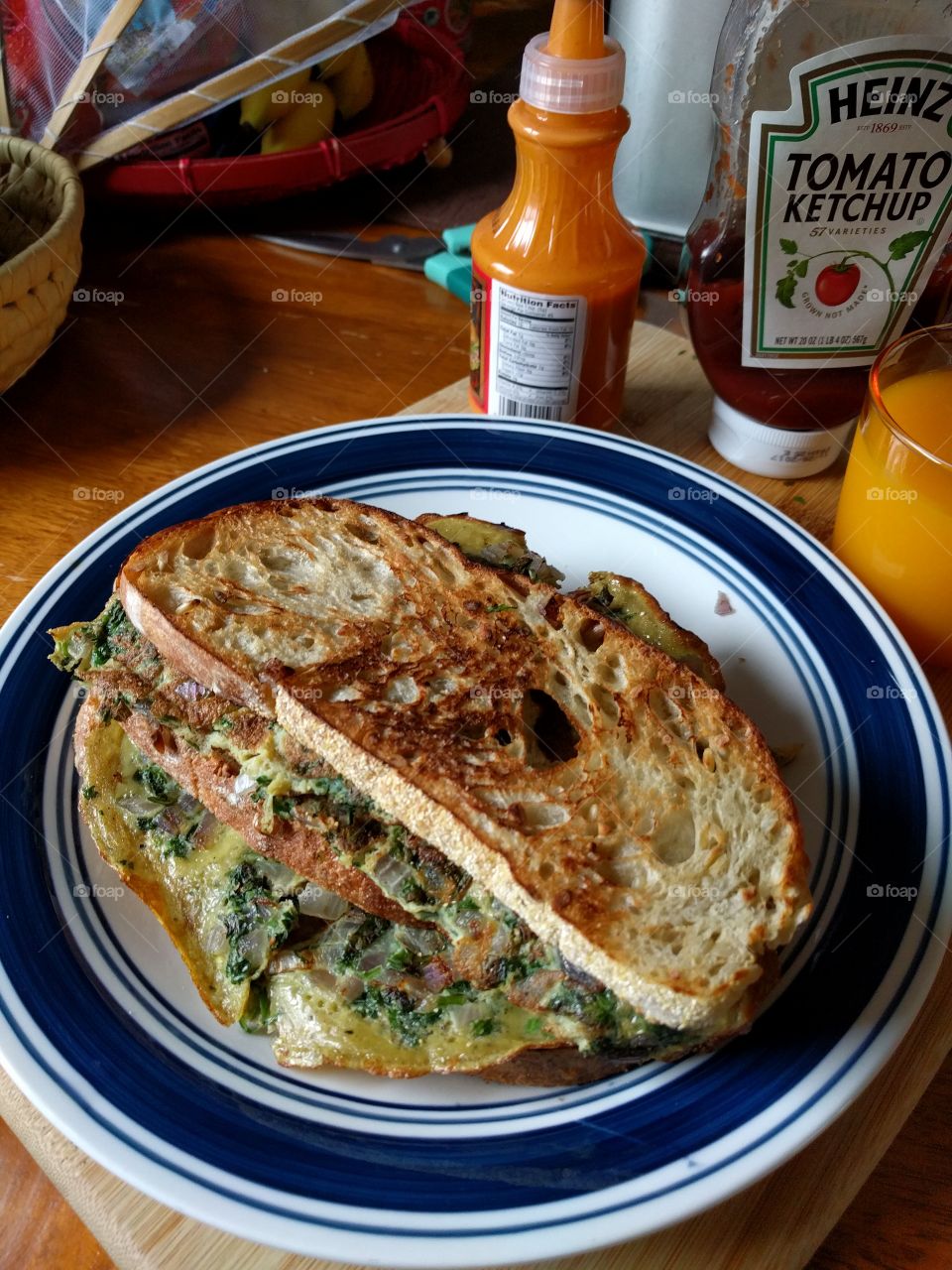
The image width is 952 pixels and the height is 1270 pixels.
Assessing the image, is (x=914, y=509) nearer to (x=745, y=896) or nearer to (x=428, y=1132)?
(x=745, y=896)

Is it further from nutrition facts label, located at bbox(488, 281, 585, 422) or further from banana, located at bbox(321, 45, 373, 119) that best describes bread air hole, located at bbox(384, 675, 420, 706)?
banana, located at bbox(321, 45, 373, 119)

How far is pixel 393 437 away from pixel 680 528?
0.66 meters

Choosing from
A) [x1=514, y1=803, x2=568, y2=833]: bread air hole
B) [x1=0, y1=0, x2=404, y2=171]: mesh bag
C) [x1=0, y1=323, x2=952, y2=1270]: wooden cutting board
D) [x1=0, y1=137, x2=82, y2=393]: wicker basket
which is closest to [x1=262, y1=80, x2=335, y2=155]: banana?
[x1=0, y1=0, x2=404, y2=171]: mesh bag

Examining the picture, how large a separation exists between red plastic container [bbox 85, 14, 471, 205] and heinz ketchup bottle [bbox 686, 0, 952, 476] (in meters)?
1.36

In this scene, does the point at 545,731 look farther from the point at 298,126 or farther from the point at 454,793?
the point at 298,126

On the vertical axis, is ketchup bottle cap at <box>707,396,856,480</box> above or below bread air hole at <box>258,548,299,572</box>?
below

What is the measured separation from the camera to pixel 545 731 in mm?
1607

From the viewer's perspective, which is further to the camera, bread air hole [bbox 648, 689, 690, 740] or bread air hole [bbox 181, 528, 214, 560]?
bread air hole [bbox 181, 528, 214, 560]

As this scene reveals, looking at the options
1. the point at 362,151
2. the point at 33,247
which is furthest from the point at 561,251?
the point at 362,151

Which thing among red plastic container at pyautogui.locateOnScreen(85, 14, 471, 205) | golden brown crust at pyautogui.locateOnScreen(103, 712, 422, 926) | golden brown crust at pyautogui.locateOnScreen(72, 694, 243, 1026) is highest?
red plastic container at pyautogui.locateOnScreen(85, 14, 471, 205)

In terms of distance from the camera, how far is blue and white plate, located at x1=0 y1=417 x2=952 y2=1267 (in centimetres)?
123

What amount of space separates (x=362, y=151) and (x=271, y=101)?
11.9 inches

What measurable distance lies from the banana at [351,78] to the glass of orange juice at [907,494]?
2008mm

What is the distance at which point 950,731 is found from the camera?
195cm
